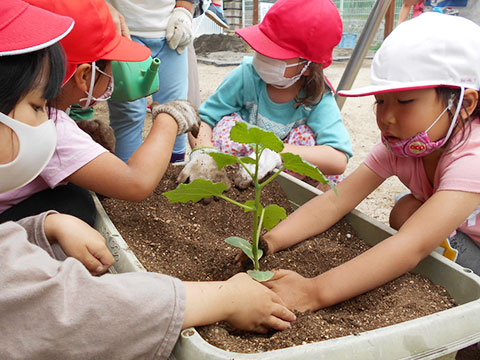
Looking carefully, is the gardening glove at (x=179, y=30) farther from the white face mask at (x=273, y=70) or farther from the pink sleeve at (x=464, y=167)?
the pink sleeve at (x=464, y=167)

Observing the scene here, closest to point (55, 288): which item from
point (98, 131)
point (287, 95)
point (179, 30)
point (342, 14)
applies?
point (98, 131)

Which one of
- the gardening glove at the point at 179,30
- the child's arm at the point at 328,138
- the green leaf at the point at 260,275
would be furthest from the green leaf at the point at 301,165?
the gardening glove at the point at 179,30

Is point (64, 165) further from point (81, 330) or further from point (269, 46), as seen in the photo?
point (269, 46)

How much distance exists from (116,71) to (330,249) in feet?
2.89

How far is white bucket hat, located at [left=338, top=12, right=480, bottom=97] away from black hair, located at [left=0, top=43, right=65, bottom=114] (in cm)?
68

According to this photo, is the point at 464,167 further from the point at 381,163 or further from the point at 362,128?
the point at 362,128

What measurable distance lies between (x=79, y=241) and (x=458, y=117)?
0.91m

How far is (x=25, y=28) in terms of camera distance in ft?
2.81

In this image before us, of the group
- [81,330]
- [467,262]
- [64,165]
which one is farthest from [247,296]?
[467,262]

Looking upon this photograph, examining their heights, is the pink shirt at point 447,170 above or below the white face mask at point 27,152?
below

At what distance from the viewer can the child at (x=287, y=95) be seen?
62.8 inches

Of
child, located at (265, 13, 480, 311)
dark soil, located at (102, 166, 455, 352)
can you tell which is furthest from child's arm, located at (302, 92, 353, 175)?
child, located at (265, 13, 480, 311)

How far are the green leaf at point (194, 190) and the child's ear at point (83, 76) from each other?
52 cm

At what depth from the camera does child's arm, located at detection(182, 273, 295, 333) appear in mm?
805
